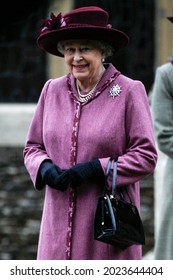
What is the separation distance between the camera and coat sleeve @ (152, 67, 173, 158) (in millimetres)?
6629

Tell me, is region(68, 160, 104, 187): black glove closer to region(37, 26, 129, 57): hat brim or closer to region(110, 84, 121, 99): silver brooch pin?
region(110, 84, 121, 99): silver brooch pin

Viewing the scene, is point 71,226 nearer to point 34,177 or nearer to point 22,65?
point 34,177

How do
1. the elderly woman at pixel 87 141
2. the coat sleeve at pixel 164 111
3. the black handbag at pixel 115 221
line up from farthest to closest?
the coat sleeve at pixel 164 111
the elderly woman at pixel 87 141
the black handbag at pixel 115 221

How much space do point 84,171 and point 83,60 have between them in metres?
0.47

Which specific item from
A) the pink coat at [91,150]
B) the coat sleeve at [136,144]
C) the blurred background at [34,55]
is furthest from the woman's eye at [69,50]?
the blurred background at [34,55]

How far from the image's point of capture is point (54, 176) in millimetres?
5203

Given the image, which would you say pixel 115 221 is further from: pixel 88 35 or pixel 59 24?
pixel 59 24

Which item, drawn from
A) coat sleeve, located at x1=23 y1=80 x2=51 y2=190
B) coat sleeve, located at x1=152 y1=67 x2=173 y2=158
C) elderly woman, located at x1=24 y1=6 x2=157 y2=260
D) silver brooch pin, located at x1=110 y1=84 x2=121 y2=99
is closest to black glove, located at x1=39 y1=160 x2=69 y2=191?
elderly woman, located at x1=24 y1=6 x2=157 y2=260

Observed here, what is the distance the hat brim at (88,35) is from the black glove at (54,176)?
0.54 metres

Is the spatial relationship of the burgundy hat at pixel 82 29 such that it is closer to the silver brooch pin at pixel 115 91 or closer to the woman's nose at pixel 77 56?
the woman's nose at pixel 77 56

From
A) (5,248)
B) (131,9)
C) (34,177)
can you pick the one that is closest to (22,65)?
(131,9)

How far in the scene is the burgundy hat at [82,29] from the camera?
5.29 m

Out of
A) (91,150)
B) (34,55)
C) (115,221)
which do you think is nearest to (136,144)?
(91,150)

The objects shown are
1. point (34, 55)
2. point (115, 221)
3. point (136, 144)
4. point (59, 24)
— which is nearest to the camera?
point (115, 221)
